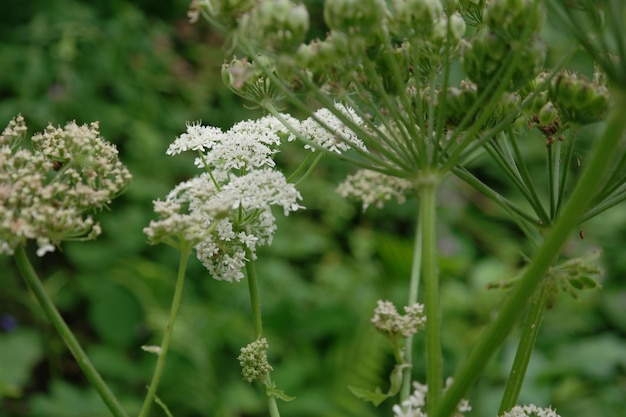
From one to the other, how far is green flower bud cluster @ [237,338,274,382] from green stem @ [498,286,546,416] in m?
0.50

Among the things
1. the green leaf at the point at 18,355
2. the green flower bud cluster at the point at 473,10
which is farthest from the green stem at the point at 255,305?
the green leaf at the point at 18,355

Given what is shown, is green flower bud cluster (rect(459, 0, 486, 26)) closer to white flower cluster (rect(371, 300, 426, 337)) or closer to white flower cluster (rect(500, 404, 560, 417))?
white flower cluster (rect(371, 300, 426, 337))

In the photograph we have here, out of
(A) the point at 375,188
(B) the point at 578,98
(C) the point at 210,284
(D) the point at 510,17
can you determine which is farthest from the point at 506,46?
(C) the point at 210,284

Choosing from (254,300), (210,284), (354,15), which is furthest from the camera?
(210,284)

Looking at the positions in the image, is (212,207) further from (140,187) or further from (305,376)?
(140,187)

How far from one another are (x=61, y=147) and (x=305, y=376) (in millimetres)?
3422

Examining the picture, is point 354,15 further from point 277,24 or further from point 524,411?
point 524,411

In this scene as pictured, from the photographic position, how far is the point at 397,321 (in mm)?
1846

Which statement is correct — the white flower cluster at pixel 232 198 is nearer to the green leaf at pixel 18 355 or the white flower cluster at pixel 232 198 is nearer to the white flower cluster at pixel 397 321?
the white flower cluster at pixel 397 321

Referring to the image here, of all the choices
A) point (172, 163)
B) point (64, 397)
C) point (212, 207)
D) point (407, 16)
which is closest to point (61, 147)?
point (212, 207)

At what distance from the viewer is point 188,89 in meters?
6.29

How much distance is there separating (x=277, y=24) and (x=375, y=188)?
92cm

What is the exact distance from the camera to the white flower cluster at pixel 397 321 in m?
1.84

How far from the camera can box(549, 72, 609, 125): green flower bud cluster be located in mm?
1500
